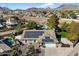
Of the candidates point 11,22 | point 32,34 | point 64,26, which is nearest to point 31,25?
point 32,34

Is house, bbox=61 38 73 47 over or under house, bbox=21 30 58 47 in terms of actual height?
under

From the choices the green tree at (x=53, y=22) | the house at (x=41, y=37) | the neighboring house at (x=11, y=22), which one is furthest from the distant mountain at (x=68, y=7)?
the neighboring house at (x=11, y=22)

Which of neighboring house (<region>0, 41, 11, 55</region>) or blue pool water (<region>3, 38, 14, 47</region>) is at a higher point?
blue pool water (<region>3, 38, 14, 47</region>)

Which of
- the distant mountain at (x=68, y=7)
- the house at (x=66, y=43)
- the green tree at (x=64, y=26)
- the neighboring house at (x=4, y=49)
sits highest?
the distant mountain at (x=68, y=7)

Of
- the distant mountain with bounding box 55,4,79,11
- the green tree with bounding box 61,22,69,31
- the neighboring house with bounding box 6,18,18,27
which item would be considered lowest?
the green tree with bounding box 61,22,69,31

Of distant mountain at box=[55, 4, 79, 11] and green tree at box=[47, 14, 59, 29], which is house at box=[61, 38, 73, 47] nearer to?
green tree at box=[47, 14, 59, 29]

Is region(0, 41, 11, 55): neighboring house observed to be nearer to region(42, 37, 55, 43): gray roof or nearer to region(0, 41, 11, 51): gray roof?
region(0, 41, 11, 51): gray roof

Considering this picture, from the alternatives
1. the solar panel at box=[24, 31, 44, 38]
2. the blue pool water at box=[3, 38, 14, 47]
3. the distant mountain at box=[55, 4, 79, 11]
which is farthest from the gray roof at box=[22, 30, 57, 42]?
the distant mountain at box=[55, 4, 79, 11]

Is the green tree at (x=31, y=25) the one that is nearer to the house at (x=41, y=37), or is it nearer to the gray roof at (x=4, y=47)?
the house at (x=41, y=37)
